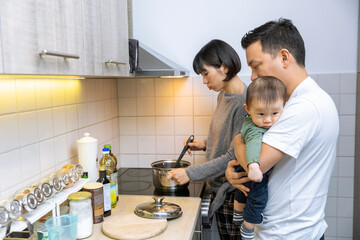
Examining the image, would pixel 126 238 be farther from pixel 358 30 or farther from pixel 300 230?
pixel 358 30

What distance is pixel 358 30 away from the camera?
231 cm

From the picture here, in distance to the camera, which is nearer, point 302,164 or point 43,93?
point 302,164

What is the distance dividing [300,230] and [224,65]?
0.94m

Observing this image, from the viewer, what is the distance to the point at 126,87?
101 inches

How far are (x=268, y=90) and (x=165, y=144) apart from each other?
141 cm

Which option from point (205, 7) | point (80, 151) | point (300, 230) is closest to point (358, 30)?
point (205, 7)

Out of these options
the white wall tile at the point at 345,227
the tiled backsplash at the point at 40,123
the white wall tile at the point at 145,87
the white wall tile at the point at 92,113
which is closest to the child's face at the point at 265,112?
the tiled backsplash at the point at 40,123

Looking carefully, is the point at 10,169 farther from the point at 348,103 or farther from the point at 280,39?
the point at 348,103

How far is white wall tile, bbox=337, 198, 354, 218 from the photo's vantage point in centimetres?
244

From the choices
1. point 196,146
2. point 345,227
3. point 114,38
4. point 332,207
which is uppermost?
point 114,38

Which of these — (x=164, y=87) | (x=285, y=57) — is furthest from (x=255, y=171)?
(x=164, y=87)

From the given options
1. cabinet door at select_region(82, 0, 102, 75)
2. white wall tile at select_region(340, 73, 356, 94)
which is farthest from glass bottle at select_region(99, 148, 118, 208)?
white wall tile at select_region(340, 73, 356, 94)

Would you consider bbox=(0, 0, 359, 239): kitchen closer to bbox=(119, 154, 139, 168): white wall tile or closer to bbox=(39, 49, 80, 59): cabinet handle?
bbox=(119, 154, 139, 168): white wall tile

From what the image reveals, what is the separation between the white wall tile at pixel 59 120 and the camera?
1.66m
